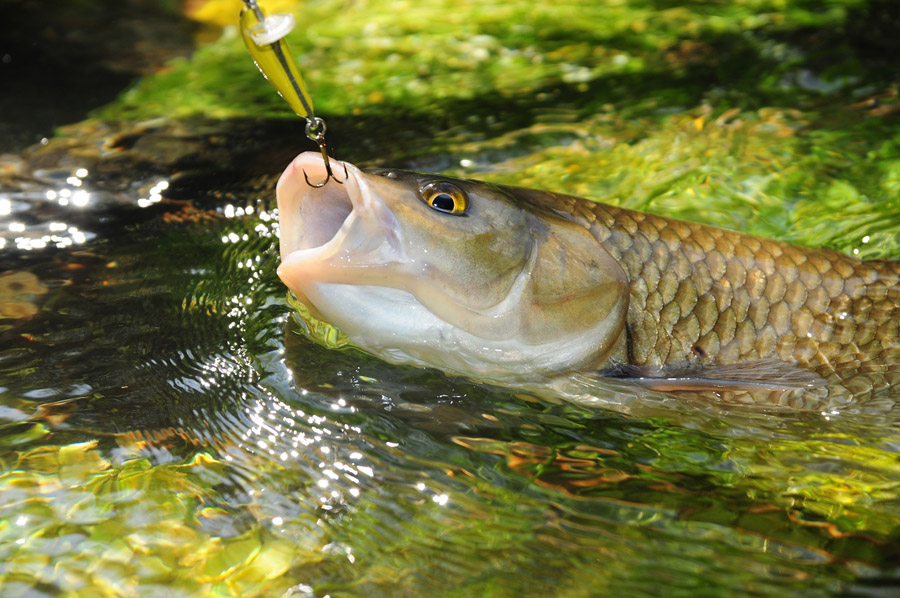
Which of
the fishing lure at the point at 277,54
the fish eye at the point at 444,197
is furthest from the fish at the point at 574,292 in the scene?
the fishing lure at the point at 277,54

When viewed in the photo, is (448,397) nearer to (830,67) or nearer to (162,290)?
(162,290)

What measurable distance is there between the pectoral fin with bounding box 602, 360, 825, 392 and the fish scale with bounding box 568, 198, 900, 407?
0.02 meters

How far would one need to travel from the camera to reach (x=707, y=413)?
2.85 metres

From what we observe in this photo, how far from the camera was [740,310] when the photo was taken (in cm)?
292

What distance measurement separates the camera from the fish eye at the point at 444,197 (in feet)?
8.54

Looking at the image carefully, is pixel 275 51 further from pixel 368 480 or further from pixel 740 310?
pixel 740 310

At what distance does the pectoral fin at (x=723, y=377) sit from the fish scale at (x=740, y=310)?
0.9 inches

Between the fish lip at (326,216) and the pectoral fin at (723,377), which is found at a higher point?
the fish lip at (326,216)

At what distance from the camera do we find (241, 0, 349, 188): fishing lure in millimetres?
2158

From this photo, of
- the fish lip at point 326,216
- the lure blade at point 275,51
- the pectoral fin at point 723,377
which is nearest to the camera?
the lure blade at point 275,51

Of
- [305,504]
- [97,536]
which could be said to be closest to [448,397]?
[305,504]

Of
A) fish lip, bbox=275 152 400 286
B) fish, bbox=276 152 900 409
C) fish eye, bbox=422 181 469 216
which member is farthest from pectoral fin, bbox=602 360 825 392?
fish lip, bbox=275 152 400 286

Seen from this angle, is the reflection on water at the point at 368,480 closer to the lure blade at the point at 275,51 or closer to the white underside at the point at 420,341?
the white underside at the point at 420,341

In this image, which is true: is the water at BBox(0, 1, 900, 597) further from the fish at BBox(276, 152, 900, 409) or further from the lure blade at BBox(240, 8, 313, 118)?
the lure blade at BBox(240, 8, 313, 118)
